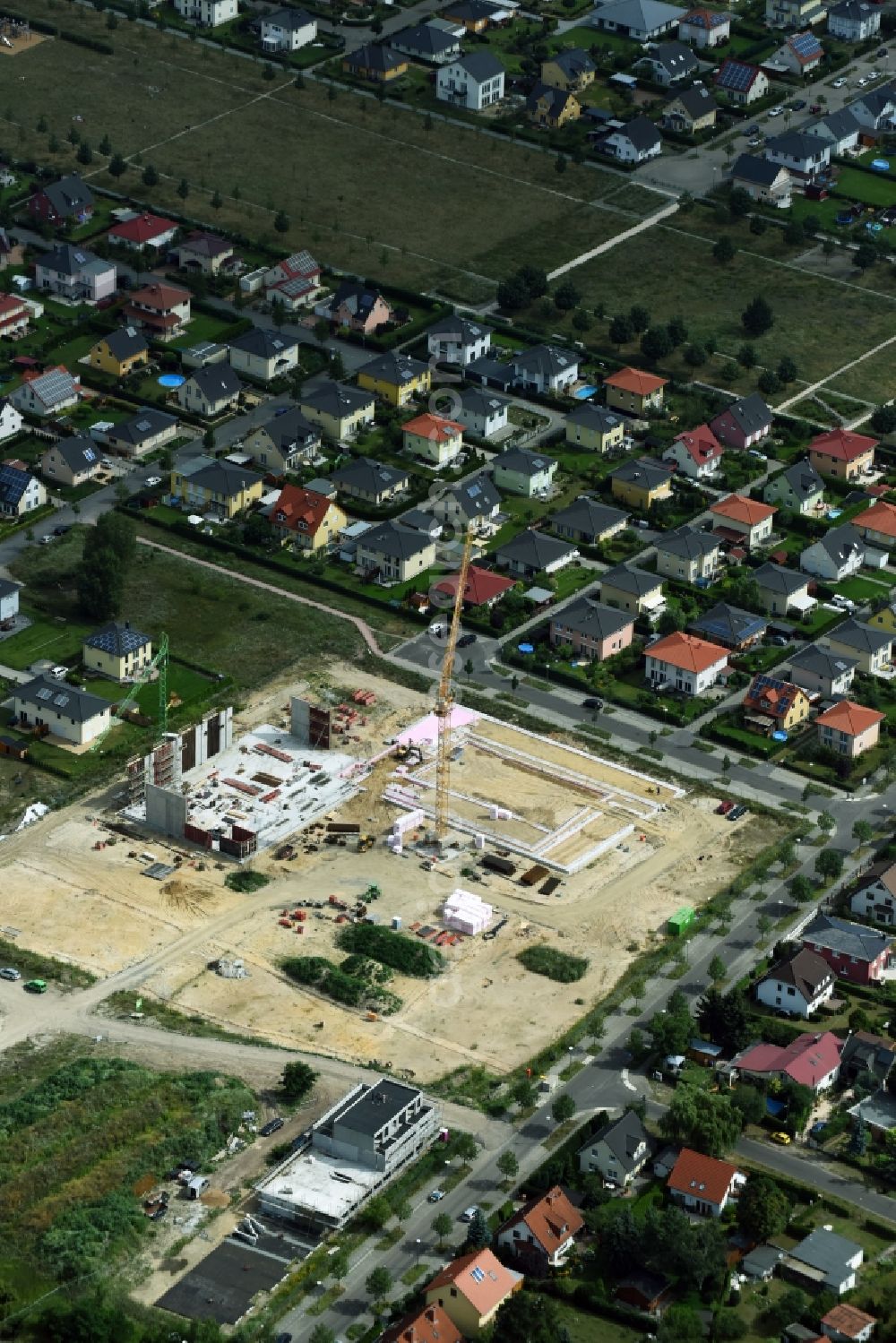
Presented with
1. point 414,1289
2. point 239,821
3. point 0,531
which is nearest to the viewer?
point 414,1289

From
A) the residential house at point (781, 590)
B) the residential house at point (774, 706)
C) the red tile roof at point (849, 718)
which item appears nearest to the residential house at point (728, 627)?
the residential house at point (781, 590)

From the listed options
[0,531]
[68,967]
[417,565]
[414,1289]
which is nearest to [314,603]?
[417,565]

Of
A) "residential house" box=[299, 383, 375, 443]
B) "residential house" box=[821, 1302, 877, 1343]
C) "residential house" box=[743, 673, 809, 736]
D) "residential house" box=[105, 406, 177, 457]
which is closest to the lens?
"residential house" box=[821, 1302, 877, 1343]

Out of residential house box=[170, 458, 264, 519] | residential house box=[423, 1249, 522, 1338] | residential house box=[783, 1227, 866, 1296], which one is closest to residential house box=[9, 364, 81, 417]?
residential house box=[170, 458, 264, 519]

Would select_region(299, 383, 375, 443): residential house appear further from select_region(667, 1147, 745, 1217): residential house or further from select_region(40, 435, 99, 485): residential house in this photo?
select_region(667, 1147, 745, 1217): residential house

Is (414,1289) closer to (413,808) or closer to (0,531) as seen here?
(413,808)

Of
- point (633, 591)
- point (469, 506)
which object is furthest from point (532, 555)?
point (633, 591)

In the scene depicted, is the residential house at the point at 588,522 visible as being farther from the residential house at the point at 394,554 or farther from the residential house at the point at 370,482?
the residential house at the point at 370,482
